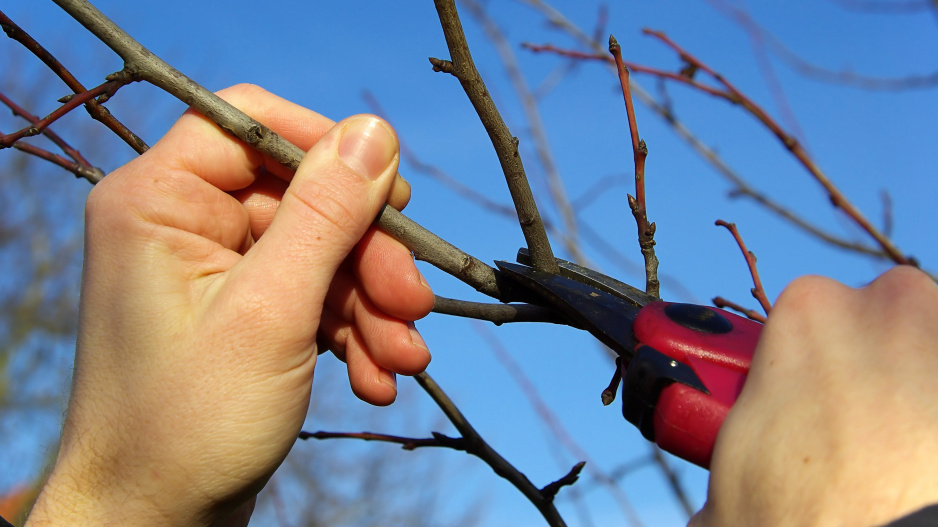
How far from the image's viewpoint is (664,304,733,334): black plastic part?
4.52 ft

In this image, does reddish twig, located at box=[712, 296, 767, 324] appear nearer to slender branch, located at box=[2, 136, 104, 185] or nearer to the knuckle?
the knuckle

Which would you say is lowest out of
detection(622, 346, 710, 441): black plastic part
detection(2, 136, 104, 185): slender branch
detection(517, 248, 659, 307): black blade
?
detection(622, 346, 710, 441): black plastic part

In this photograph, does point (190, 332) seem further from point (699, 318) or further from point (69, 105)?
point (699, 318)

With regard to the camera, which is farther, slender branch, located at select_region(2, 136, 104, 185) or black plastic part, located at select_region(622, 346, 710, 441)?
slender branch, located at select_region(2, 136, 104, 185)

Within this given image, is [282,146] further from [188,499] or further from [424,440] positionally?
[424,440]

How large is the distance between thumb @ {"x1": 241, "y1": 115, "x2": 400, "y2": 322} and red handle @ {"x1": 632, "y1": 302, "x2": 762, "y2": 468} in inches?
25.4

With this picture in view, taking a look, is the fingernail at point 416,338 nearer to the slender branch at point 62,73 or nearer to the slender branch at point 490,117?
the slender branch at point 490,117

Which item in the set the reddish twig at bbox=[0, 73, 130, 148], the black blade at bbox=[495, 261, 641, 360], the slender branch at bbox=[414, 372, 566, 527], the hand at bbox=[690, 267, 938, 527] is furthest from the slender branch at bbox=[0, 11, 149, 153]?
the hand at bbox=[690, 267, 938, 527]

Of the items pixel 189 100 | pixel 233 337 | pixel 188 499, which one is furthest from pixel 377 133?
pixel 188 499

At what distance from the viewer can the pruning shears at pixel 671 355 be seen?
1.23 meters

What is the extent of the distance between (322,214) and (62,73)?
673mm

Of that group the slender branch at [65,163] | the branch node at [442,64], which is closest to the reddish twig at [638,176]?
the branch node at [442,64]

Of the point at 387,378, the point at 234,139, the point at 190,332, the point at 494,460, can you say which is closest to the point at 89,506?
the point at 190,332

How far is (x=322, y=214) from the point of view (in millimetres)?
1385
